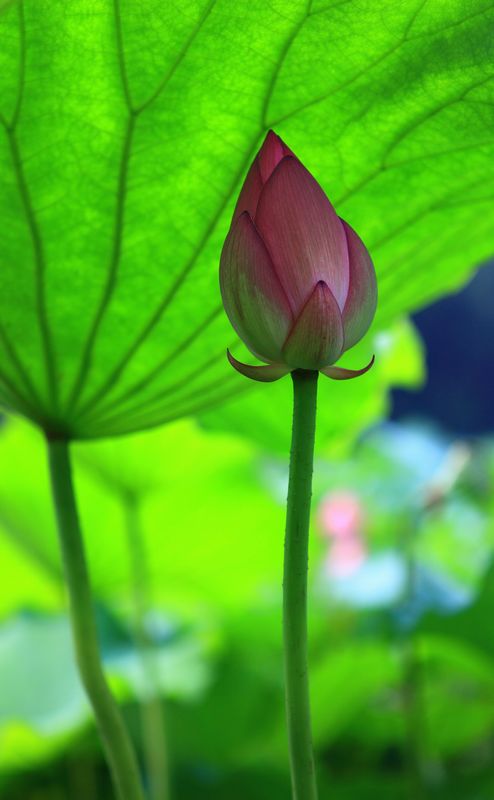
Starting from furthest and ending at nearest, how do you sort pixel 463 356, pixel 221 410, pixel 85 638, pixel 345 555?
pixel 463 356
pixel 345 555
pixel 221 410
pixel 85 638

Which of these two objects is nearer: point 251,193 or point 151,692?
point 251,193

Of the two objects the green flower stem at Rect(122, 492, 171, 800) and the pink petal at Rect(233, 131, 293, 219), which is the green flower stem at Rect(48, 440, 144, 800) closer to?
the pink petal at Rect(233, 131, 293, 219)

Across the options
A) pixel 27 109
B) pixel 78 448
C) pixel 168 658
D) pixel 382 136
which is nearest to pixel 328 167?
pixel 382 136

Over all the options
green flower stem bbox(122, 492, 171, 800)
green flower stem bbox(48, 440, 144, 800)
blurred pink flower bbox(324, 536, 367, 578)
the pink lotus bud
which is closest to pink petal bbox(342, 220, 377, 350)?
the pink lotus bud

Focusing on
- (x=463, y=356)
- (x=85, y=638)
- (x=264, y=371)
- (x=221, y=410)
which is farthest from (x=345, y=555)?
(x=463, y=356)

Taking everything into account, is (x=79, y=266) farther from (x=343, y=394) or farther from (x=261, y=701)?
(x=261, y=701)

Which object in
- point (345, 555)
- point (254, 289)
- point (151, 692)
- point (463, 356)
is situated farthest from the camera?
point (463, 356)

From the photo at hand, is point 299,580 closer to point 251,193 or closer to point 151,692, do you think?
point 251,193

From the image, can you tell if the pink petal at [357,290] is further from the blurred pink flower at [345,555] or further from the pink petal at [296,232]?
the blurred pink flower at [345,555]
